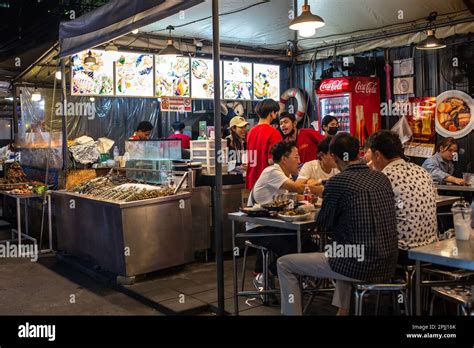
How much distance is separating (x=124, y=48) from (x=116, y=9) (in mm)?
3196

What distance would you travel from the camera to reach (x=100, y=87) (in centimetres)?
842

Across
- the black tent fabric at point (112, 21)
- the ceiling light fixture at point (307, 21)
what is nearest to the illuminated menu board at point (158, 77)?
the black tent fabric at point (112, 21)

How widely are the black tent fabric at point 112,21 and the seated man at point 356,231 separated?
2.16 m

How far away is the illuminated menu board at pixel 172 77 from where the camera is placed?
896cm

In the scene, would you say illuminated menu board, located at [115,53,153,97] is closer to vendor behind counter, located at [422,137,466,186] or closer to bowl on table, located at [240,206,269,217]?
bowl on table, located at [240,206,269,217]

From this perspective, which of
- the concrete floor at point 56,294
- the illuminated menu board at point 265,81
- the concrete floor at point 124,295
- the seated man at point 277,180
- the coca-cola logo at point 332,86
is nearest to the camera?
the seated man at point 277,180

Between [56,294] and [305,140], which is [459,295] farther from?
[56,294]

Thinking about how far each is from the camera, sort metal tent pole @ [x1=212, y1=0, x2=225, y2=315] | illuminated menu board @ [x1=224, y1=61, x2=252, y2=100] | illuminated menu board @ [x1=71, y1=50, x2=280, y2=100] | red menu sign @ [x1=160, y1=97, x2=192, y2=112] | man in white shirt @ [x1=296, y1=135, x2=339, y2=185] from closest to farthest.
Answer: metal tent pole @ [x1=212, y1=0, x2=225, y2=315] → man in white shirt @ [x1=296, y1=135, x2=339, y2=185] → illuminated menu board @ [x1=71, y1=50, x2=280, y2=100] → red menu sign @ [x1=160, y1=97, x2=192, y2=112] → illuminated menu board @ [x1=224, y1=61, x2=252, y2=100]

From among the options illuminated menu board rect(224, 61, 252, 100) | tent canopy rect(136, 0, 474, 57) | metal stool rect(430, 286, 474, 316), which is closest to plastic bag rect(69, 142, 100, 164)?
tent canopy rect(136, 0, 474, 57)

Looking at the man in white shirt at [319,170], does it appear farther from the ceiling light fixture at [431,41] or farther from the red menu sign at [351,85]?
the red menu sign at [351,85]

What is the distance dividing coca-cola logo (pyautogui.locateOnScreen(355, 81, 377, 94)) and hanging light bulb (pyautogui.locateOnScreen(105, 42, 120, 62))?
15.3 feet

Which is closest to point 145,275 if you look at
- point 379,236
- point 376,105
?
point 379,236

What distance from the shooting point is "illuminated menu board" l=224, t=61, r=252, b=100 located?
972 cm

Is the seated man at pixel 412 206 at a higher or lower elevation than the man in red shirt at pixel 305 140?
lower
